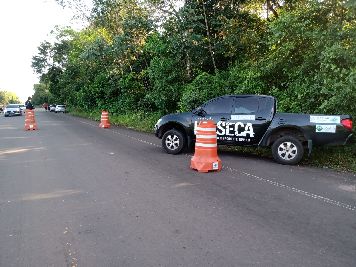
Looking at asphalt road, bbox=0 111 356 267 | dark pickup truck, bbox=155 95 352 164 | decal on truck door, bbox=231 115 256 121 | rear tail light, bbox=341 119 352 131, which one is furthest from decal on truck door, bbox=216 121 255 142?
rear tail light, bbox=341 119 352 131

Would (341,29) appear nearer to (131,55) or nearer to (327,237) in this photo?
(327,237)

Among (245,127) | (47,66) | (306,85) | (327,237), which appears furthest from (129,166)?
(47,66)

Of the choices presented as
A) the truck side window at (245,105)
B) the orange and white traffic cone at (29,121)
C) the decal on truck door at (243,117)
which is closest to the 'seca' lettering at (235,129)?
the decal on truck door at (243,117)

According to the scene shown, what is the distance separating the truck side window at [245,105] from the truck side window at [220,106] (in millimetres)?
192

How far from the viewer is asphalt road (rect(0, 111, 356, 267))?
4012 millimetres

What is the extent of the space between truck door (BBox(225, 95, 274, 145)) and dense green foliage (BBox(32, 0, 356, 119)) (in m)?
1.78

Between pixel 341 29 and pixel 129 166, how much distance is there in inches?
312

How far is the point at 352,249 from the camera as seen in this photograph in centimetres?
418

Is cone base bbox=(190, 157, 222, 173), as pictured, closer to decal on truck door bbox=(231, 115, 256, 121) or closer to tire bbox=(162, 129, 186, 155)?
decal on truck door bbox=(231, 115, 256, 121)

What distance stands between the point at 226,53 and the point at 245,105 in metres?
8.18

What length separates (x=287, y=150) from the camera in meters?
9.52

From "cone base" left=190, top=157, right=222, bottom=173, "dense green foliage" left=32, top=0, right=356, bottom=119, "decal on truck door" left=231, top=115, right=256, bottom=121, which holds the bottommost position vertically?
"cone base" left=190, top=157, right=222, bottom=173

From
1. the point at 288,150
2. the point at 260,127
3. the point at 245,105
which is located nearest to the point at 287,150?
the point at 288,150

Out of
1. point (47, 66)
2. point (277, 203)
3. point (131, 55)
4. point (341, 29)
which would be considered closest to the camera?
point (277, 203)
